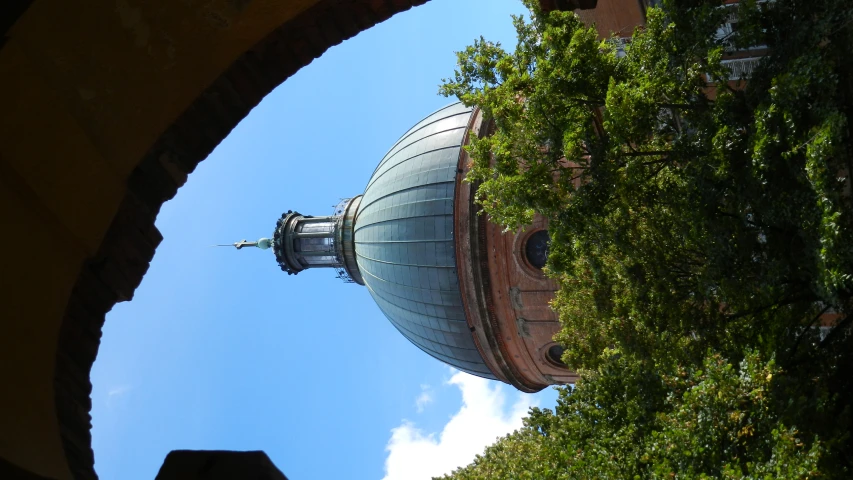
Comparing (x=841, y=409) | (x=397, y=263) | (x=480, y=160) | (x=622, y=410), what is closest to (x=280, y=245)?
(x=397, y=263)

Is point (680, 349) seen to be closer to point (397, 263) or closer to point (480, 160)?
point (480, 160)

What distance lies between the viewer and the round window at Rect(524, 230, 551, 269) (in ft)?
52.8

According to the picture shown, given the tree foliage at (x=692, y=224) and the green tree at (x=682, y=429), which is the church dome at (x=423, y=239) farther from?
the green tree at (x=682, y=429)

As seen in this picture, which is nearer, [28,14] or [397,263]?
[28,14]

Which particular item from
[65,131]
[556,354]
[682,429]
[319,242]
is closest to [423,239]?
[556,354]

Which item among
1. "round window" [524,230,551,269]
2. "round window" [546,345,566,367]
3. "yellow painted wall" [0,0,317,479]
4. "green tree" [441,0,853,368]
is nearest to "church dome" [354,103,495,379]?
"round window" [524,230,551,269]

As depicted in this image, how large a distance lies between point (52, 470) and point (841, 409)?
29.2 ft

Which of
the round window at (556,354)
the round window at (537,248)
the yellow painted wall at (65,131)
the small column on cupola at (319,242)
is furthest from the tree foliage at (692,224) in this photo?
the small column on cupola at (319,242)

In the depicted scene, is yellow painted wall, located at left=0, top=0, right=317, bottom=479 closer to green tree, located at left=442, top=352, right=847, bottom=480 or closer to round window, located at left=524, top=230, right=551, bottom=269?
green tree, located at left=442, top=352, right=847, bottom=480

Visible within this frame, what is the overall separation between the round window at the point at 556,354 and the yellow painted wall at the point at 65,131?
14.7m

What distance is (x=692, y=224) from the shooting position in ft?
27.9

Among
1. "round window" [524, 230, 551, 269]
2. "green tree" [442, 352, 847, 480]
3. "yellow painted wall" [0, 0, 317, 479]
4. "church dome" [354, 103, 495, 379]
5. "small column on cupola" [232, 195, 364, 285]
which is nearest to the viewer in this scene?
"yellow painted wall" [0, 0, 317, 479]

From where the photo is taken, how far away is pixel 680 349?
31.8 ft

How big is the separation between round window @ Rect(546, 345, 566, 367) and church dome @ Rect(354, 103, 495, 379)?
7.25 ft
